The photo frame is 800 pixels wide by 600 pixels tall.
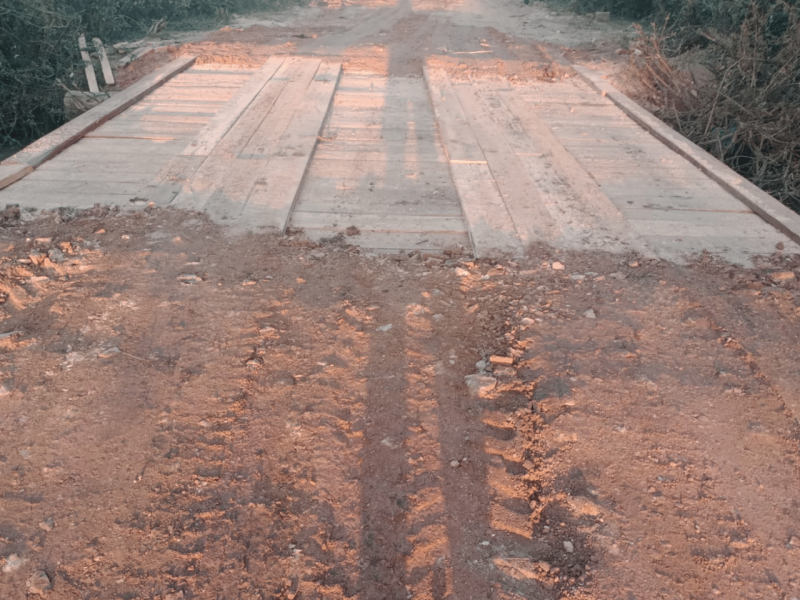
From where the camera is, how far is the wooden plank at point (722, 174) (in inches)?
161

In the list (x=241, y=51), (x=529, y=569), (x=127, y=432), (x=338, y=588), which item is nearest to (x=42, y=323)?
(x=127, y=432)

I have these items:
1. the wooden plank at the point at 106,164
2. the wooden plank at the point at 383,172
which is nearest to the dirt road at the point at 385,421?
the wooden plank at the point at 106,164

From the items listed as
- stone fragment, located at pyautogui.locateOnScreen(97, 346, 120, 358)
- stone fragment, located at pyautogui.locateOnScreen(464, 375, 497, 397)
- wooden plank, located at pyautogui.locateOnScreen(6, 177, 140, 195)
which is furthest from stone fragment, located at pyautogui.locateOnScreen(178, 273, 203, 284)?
stone fragment, located at pyautogui.locateOnScreen(464, 375, 497, 397)

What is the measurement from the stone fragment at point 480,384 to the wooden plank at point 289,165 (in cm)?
183

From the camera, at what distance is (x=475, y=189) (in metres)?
4.55

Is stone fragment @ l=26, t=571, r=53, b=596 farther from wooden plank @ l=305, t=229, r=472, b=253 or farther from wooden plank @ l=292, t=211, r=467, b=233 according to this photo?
wooden plank @ l=292, t=211, r=467, b=233

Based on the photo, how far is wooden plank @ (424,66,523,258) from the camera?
152 inches

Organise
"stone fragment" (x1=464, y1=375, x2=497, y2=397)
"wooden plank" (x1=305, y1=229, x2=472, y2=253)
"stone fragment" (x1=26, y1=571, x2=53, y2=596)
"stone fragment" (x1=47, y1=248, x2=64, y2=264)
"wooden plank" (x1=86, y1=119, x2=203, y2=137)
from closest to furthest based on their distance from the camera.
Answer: "stone fragment" (x1=26, y1=571, x2=53, y2=596) → "stone fragment" (x1=464, y1=375, x2=497, y2=397) → "stone fragment" (x1=47, y1=248, x2=64, y2=264) → "wooden plank" (x1=305, y1=229, x2=472, y2=253) → "wooden plank" (x1=86, y1=119, x2=203, y2=137)

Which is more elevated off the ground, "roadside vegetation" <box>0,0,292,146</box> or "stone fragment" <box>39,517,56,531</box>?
"roadside vegetation" <box>0,0,292,146</box>

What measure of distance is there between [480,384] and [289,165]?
2899mm

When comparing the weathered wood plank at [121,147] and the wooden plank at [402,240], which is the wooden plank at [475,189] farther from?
the weathered wood plank at [121,147]

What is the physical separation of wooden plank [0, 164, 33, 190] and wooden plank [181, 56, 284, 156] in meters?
1.18

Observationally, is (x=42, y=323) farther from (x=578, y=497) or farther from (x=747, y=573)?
(x=747, y=573)

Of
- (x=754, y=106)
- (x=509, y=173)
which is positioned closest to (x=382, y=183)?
(x=509, y=173)
